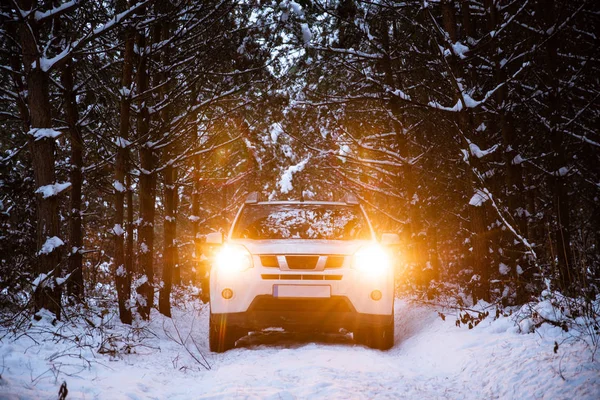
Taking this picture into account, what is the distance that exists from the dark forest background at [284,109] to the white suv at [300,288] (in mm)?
1744

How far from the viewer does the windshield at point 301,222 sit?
6.60 meters

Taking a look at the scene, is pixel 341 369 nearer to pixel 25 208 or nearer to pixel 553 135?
pixel 553 135

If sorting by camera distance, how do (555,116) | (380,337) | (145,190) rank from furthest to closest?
(555,116) → (145,190) → (380,337)

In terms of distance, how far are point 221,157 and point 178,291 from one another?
16.9 feet

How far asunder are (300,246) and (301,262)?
0.69 feet

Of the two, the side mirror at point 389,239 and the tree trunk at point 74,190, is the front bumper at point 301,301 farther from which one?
the tree trunk at point 74,190

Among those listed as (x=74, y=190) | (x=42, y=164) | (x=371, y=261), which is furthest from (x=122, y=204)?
(x=371, y=261)

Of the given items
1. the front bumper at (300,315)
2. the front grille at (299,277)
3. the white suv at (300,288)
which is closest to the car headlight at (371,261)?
the white suv at (300,288)

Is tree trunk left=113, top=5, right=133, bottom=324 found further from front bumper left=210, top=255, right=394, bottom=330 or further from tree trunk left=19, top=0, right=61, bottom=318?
front bumper left=210, top=255, right=394, bottom=330

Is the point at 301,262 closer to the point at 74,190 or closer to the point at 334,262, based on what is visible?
the point at 334,262

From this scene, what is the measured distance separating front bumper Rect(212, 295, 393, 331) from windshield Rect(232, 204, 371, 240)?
45.8 inches

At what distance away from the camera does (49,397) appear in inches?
122

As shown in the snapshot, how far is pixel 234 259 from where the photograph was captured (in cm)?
575

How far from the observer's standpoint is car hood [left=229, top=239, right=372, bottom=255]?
571 cm
